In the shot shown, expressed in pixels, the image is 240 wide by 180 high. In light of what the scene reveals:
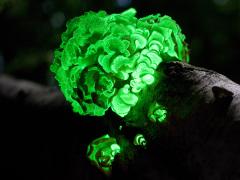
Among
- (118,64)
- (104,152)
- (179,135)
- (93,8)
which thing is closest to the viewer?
(179,135)

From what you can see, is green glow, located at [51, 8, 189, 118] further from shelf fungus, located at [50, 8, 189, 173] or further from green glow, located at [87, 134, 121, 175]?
green glow, located at [87, 134, 121, 175]

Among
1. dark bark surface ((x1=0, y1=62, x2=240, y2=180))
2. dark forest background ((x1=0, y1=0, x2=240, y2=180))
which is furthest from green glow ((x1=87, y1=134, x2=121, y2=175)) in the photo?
dark forest background ((x1=0, y1=0, x2=240, y2=180))

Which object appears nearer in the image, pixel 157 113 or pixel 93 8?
pixel 157 113

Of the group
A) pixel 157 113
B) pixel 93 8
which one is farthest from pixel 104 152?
pixel 93 8

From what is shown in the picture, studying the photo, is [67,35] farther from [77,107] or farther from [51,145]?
[51,145]

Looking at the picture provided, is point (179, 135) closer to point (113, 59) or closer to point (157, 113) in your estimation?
point (157, 113)

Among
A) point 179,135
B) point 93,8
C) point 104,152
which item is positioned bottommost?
point 179,135
